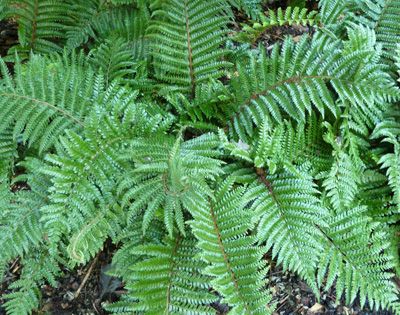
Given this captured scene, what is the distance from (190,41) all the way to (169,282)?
5.59 ft

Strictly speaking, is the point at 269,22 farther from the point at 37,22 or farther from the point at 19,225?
the point at 19,225

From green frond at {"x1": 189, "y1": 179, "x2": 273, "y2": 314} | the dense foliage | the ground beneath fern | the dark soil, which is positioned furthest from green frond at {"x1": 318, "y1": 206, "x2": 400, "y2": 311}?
the dark soil

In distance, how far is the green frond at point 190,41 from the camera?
3387 mm

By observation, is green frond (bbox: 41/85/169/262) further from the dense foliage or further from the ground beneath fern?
the ground beneath fern

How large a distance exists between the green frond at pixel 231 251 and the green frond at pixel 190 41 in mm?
915

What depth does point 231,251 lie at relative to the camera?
2.82 meters

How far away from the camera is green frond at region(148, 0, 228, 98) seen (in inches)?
133

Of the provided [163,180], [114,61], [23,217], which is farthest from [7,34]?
[163,180]

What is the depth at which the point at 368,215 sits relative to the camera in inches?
128

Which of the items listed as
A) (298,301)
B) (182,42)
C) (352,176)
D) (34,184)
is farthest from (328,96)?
(34,184)

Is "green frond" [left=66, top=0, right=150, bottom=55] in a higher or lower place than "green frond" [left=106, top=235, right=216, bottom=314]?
higher

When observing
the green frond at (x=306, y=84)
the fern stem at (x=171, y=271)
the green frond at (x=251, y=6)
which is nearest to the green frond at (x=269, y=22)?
the green frond at (x=251, y=6)

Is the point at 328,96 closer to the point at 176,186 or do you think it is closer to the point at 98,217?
the point at 176,186

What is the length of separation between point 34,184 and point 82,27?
147cm
